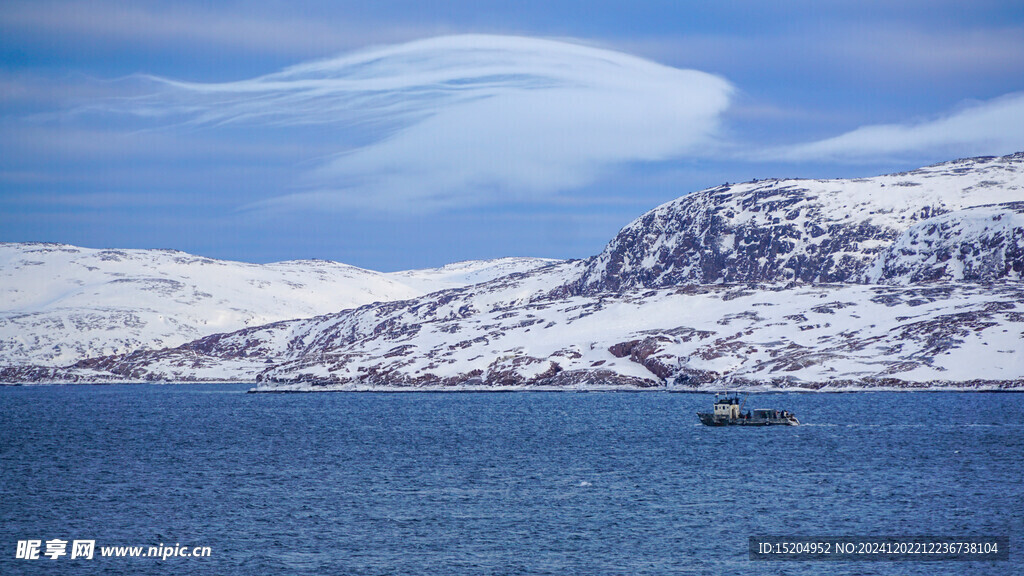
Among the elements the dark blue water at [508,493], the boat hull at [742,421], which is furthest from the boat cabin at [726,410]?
the dark blue water at [508,493]

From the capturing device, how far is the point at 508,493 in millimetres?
84000

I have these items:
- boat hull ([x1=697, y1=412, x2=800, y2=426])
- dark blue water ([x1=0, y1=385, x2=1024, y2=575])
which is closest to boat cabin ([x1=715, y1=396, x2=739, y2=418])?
boat hull ([x1=697, y1=412, x2=800, y2=426])

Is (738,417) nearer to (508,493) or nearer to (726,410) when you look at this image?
(726,410)

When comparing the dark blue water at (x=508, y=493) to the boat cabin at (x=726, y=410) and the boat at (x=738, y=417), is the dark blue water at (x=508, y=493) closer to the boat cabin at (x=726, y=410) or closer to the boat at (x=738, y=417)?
the boat at (x=738, y=417)

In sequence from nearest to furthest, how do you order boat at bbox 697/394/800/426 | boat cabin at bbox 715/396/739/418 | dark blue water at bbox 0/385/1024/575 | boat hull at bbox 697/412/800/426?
dark blue water at bbox 0/385/1024/575 < boat hull at bbox 697/412/800/426 < boat at bbox 697/394/800/426 < boat cabin at bbox 715/396/739/418

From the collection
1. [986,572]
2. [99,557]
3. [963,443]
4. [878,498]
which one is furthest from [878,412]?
[99,557]

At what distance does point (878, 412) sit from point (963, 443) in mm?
48526

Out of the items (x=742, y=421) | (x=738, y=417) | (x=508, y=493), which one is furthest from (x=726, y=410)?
(x=508, y=493)

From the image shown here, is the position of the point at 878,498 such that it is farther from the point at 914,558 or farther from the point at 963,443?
the point at 963,443

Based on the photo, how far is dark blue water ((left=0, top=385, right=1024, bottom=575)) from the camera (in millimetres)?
61000

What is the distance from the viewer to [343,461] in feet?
348

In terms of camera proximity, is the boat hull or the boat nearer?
the boat hull

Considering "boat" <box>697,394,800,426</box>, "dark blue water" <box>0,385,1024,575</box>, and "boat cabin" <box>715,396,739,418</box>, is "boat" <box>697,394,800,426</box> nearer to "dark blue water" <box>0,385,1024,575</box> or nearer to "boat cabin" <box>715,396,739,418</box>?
"boat cabin" <box>715,396,739,418</box>

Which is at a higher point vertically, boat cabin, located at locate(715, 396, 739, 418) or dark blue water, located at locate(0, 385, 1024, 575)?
boat cabin, located at locate(715, 396, 739, 418)
